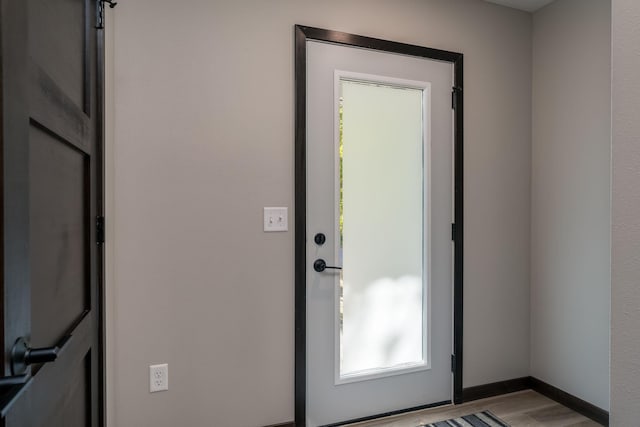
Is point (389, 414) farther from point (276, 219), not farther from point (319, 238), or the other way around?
point (276, 219)

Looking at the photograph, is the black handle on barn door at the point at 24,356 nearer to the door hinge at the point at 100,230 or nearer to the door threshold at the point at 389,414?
the door hinge at the point at 100,230

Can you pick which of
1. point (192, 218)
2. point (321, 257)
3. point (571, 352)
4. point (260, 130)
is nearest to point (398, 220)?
point (321, 257)

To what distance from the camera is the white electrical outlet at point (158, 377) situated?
1820 millimetres

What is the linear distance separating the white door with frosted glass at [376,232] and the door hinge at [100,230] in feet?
3.26

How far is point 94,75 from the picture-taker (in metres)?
1.51

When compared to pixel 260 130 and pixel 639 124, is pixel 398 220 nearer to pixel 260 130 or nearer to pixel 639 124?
pixel 260 130

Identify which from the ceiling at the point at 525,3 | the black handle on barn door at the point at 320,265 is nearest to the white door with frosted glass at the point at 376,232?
A: the black handle on barn door at the point at 320,265

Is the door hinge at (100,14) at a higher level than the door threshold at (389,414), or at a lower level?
higher

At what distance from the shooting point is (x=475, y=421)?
2.24 m

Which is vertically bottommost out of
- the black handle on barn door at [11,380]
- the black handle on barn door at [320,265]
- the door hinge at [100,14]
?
the black handle on barn door at [320,265]

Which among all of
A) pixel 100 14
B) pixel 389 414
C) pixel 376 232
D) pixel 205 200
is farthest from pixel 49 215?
pixel 389 414

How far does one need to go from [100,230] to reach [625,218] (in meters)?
1.76

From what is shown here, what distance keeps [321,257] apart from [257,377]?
0.72 metres

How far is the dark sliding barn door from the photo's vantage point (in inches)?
25.5
